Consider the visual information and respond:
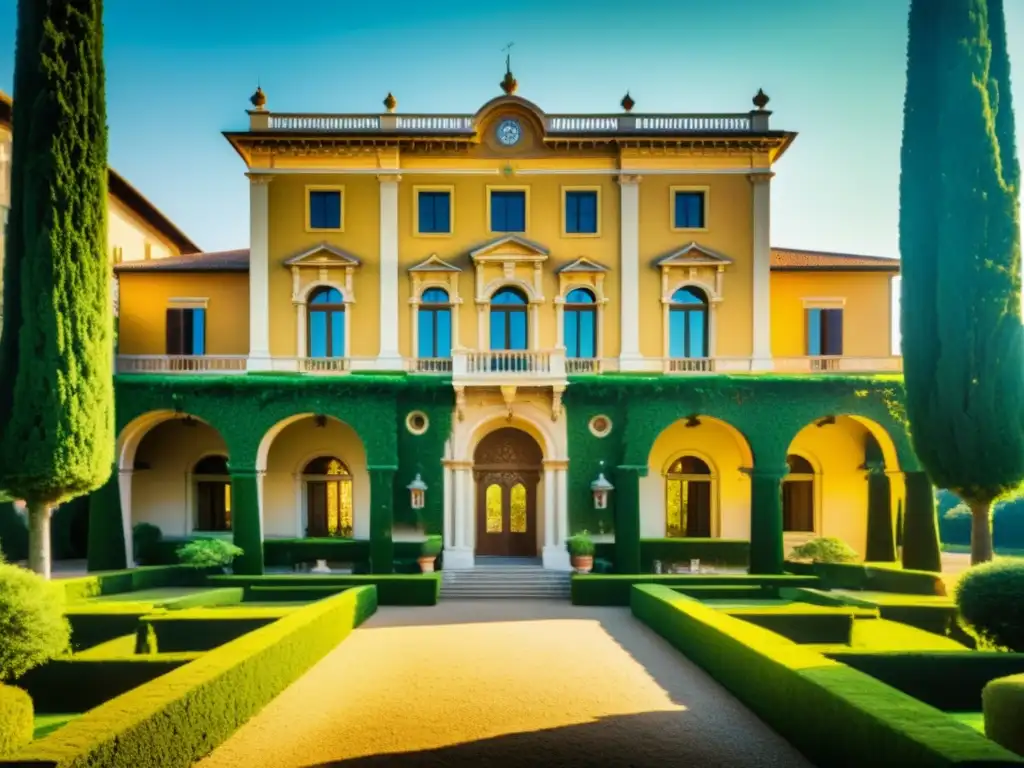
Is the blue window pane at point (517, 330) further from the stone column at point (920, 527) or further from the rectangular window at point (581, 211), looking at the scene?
the stone column at point (920, 527)

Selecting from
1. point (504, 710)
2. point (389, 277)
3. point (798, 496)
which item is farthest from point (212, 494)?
point (798, 496)

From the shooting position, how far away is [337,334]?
92.0 ft

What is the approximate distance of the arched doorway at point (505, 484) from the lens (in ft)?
88.9

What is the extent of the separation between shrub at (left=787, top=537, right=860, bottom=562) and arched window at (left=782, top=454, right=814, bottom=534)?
11.5ft

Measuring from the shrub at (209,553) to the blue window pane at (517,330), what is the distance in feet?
39.7

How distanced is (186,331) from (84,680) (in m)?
18.7

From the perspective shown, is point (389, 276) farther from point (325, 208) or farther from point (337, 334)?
point (325, 208)

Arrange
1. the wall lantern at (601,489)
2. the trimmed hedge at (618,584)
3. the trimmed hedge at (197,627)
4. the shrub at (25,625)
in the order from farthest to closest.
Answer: the wall lantern at (601,489) → the trimmed hedge at (618,584) → the trimmed hedge at (197,627) → the shrub at (25,625)

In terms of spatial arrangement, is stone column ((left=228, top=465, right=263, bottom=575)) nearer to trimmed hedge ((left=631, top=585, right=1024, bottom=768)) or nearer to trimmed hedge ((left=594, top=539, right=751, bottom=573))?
trimmed hedge ((left=594, top=539, right=751, bottom=573))

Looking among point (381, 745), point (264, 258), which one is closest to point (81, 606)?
point (381, 745)

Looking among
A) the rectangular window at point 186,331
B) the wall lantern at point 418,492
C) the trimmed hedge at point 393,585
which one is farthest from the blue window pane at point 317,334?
the trimmed hedge at point 393,585

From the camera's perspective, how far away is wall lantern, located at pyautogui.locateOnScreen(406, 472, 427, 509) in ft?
82.1

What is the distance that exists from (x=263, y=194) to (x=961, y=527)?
39846mm

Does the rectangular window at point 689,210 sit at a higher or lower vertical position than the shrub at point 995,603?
higher
